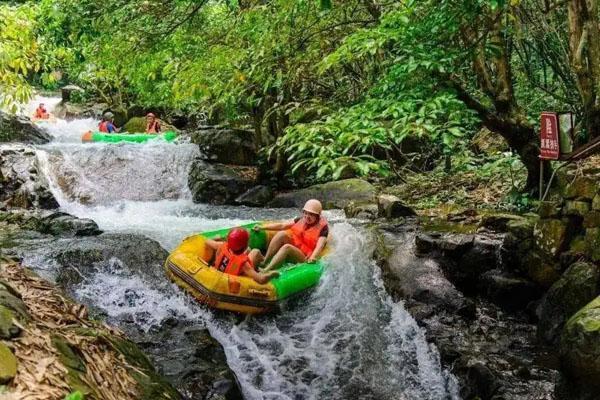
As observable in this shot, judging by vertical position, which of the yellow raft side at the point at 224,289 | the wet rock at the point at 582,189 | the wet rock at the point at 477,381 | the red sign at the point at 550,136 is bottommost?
the wet rock at the point at 477,381

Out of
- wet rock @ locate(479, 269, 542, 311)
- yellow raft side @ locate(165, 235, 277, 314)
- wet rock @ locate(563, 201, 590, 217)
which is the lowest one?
wet rock @ locate(479, 269, 542, 311)

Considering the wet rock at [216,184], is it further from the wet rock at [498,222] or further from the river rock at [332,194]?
the wet rock at [498,222]

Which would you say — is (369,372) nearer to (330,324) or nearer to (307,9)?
(330,324)

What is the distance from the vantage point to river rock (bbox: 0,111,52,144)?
53.8 ft

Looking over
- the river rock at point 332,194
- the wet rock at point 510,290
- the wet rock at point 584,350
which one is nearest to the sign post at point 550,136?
the wet rock at point 510,290

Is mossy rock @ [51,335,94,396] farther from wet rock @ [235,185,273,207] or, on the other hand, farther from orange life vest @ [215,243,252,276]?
wet rock @ [235,185,273,207]

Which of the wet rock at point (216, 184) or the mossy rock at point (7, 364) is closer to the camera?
the mossy rock at point (7, 364)

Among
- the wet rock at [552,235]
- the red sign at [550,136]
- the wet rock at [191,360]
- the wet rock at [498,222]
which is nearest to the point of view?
the wet rock at [191,360]

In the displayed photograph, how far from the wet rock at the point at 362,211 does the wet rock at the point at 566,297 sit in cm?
434

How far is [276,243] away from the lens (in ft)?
24.2

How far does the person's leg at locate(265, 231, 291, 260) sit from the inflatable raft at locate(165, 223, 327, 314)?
16.3 inches

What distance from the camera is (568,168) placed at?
6.41 m

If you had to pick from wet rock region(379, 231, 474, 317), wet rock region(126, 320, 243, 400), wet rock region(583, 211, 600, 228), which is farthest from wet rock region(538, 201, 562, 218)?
wet rock region(126, 320, 243, 400)

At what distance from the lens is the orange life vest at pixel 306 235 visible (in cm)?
750
